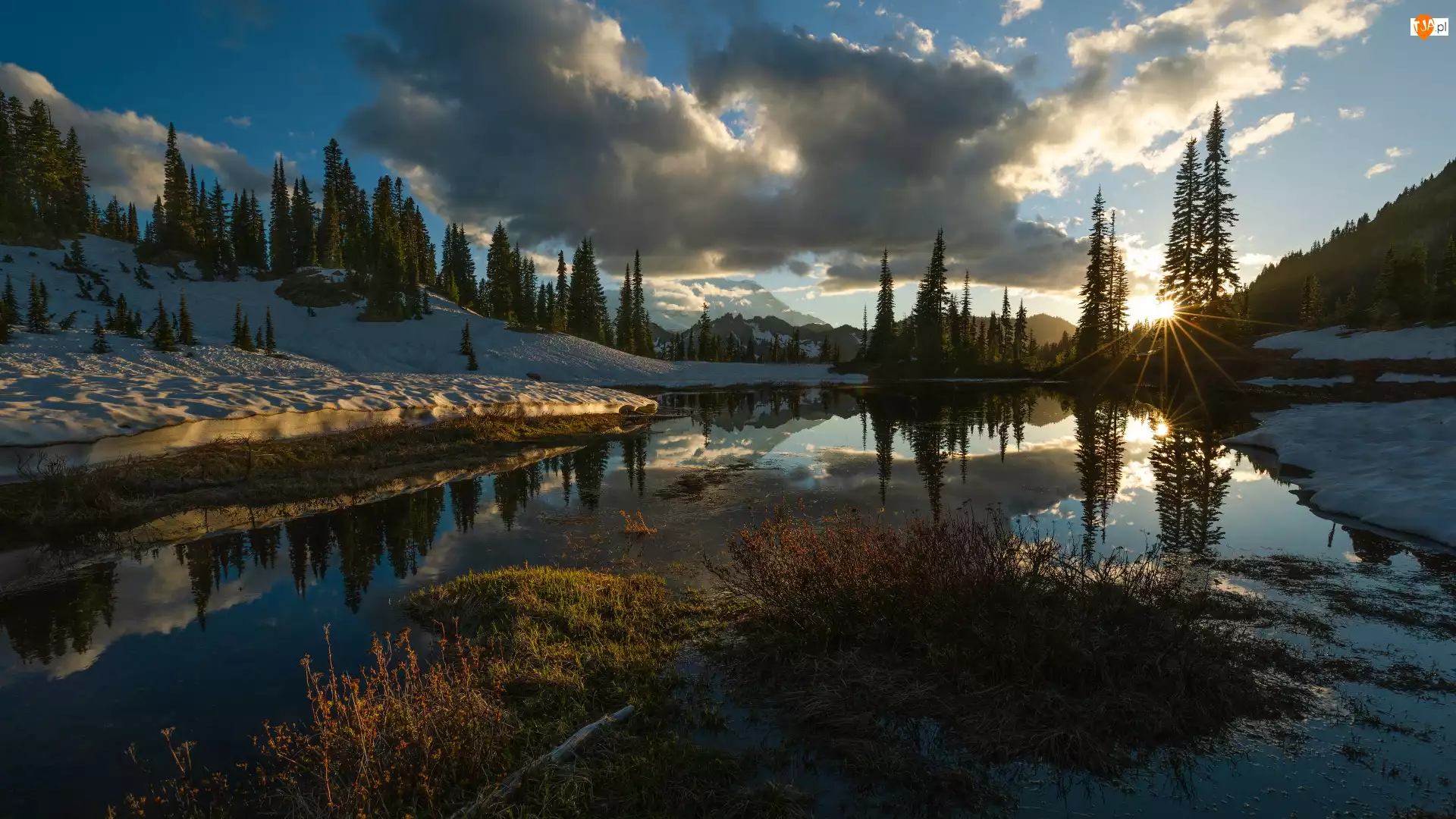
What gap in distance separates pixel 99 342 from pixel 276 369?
10.7m

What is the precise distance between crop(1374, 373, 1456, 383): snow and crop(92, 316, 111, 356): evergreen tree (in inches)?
3165

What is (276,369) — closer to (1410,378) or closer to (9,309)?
(9,309)

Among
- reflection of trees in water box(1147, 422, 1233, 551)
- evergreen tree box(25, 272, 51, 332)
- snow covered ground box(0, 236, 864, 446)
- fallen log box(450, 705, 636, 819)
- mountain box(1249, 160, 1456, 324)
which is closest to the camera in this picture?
fallen log box(450, 705, 636, 819)

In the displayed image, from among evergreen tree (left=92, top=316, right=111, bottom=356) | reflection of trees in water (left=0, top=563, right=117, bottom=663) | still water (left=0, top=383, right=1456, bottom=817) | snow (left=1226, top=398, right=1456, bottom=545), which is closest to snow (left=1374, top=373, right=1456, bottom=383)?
snow (left=1226, top=398, right=1456, bottom=545)

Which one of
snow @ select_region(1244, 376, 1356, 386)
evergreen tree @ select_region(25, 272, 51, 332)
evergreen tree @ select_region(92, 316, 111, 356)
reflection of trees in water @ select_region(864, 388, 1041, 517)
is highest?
evergreen tree @ select_region(25, 272, 51, 332)

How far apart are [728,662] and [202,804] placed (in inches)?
189

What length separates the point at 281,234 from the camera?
281 feet

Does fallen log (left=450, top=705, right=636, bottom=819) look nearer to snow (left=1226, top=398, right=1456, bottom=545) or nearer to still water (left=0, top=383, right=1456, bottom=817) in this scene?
still water (left=0, top=383, right=1456, bottom=817)

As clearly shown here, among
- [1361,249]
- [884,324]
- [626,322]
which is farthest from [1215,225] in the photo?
[1361,249]

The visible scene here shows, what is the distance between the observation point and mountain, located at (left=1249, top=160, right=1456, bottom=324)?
141 m

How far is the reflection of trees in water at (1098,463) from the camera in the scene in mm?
12445

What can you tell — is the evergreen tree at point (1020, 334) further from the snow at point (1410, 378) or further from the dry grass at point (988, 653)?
the dry grass at point (988, 653)

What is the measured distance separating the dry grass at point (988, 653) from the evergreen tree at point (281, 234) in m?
104

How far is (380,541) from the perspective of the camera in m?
11.4
